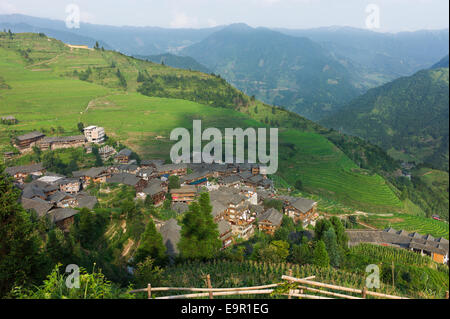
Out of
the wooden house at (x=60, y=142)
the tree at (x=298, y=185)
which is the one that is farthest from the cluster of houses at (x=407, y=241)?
the wooden house at (x=60, y=142)

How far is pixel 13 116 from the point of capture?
86.3ft

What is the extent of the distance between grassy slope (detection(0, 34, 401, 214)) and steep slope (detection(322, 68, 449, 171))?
4129 centimetres

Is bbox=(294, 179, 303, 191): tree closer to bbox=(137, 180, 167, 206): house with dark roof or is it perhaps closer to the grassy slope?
the grassy slope

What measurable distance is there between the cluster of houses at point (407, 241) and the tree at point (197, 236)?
14.2m

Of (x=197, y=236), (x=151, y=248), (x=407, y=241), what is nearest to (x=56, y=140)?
(x=151, y=248)

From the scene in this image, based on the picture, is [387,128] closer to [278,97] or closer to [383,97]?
[383,97]

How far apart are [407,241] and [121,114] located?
3334cm

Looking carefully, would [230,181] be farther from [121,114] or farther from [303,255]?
[121,114]

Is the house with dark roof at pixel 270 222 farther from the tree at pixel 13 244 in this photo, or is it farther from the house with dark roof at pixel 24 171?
the house with dark roof at pixel 24 171

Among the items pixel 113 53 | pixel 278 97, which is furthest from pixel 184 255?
pixel 278 97

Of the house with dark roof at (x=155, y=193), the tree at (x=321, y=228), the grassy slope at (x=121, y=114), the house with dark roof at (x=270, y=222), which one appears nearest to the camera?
the tree at (x=321, y=228)

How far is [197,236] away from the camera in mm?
9758

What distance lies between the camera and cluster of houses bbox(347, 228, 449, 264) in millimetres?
20641

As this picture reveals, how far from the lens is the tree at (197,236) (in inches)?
378
